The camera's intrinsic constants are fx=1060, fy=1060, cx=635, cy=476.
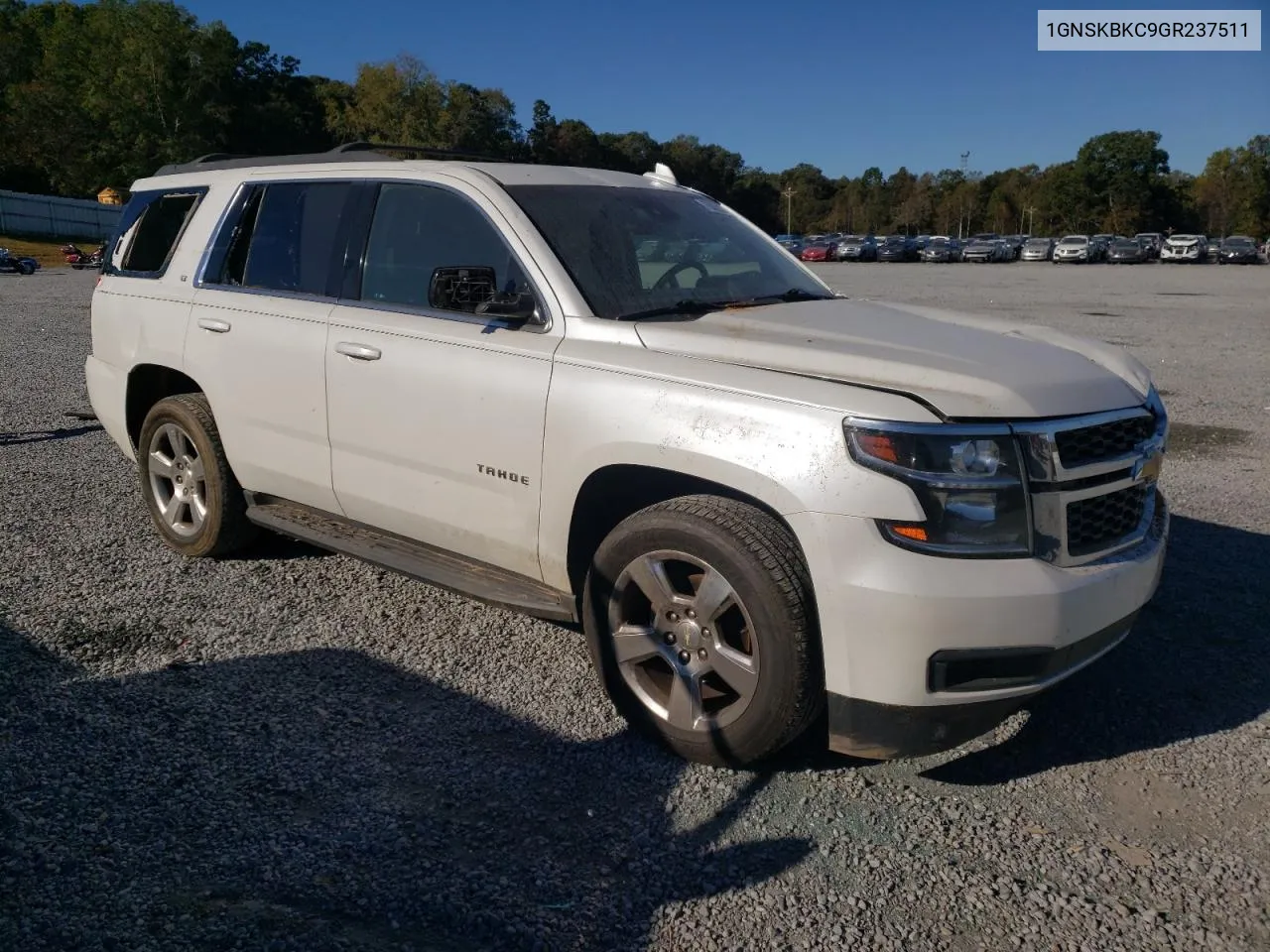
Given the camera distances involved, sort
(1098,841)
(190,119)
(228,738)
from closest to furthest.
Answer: (1098,841) < (228,738) < (190,119)

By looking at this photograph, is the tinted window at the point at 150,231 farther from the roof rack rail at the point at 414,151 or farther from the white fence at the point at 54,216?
the white fence at the point at 54,216

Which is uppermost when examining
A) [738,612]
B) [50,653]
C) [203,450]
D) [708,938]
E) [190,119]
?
[190,119]

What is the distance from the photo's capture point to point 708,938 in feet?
8.78

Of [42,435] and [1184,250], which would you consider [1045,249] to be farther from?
[42,435]

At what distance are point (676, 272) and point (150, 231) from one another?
3104 mm

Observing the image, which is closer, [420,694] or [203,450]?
[420,694]

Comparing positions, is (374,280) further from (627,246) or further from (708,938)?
(708,938)

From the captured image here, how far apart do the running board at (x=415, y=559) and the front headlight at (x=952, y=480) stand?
134 cm

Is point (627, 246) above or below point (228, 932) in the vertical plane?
above

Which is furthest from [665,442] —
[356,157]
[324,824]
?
[356,157]

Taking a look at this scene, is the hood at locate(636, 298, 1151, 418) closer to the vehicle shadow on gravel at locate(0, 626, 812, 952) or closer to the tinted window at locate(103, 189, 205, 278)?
the vehicle shadow on gravel at locate(0, 626, 812, 952)

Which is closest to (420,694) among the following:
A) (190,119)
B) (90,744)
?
(90,744)

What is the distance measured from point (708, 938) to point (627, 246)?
2.64 metres

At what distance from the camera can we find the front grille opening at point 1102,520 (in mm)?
3170
